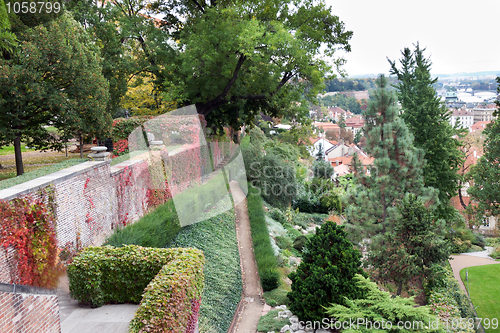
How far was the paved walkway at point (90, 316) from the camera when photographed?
616 cm

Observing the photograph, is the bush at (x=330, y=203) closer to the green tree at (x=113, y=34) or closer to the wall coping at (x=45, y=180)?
the green tree at (x=113, y=34)

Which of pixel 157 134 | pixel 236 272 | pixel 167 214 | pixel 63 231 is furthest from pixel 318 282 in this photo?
pixel 157 134

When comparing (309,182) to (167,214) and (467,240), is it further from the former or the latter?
(167,214)

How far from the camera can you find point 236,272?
11398 mm

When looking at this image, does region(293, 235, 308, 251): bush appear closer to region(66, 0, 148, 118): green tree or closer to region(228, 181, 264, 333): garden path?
region(228, 181, 264, 333): garden path

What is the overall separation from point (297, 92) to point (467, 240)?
60.8ft

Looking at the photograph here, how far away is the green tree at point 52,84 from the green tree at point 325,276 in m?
8.11

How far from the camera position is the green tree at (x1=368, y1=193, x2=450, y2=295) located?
1052cm

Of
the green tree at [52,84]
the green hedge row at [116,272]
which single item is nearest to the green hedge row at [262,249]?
the green hedge row at [116,272]

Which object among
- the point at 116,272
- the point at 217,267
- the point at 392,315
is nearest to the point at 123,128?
the point at 217,267

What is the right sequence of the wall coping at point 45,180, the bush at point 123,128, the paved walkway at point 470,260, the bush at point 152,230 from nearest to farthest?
the wall coping at point 45,180 < the bush at point 152,230 < the bush at point 123,128 < the paved walkway at point 470,260

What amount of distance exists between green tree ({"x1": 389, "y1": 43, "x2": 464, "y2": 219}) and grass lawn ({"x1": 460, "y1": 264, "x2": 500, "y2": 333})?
13.2ft

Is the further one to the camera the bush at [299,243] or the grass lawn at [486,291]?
the grass lawn at [486,291]

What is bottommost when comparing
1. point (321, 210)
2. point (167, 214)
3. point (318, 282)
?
point (321, 210)
